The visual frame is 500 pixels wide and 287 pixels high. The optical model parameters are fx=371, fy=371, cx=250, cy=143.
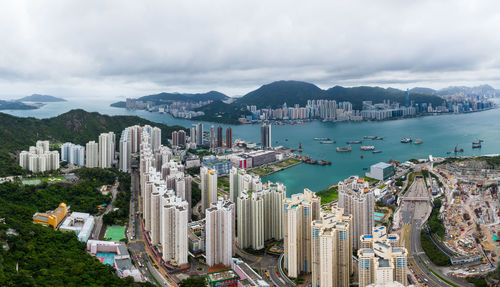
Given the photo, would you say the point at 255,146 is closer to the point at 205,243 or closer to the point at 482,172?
the point at 482,172

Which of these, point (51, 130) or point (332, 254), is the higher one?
point (51, 130)

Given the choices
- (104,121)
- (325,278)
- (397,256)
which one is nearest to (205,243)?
(325,278)

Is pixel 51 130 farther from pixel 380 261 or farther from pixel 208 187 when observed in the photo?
pixel 380 261

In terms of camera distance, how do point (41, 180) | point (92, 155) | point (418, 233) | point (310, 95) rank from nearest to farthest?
point (418, 233) → point (41, 180) → point (92, 155) → point (310, 95)

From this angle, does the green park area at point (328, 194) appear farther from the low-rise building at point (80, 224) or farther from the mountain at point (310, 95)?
the mountain at point (310, 95)

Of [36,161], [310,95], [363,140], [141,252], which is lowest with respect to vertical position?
[141,252]

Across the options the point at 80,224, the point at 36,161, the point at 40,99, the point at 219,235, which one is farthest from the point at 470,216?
the point at 40,99

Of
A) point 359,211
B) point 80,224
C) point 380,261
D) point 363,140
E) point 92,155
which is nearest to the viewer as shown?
point 380,261
